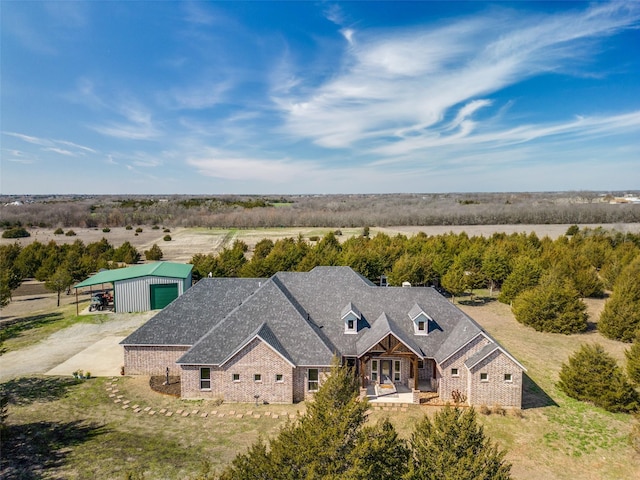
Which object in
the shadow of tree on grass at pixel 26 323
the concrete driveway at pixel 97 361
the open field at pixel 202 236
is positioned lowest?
the concrete driveway at pixel 97 361

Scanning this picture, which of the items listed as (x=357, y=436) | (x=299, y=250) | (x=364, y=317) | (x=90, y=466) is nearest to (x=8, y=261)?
(x=299, y=250)

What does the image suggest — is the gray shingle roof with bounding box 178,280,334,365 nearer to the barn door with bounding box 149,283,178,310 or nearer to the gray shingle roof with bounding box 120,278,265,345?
the gray shingle roof with bounding box 120,278,265,345

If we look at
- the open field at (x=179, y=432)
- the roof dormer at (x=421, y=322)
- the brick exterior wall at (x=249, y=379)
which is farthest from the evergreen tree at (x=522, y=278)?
the brick exterior wall at (x=249, y=379)

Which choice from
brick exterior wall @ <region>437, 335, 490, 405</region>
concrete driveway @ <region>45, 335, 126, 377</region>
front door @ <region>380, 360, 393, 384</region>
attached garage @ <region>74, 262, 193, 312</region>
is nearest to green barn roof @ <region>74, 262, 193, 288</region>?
attached garage @ <region>74, 262, 193, 312</region>

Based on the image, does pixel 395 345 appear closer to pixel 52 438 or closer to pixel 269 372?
pixel 269 372

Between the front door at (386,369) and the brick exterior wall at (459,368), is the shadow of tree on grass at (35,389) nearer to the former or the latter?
the front door at (386,369)

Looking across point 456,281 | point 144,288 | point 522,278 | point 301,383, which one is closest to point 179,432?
point 301,383
